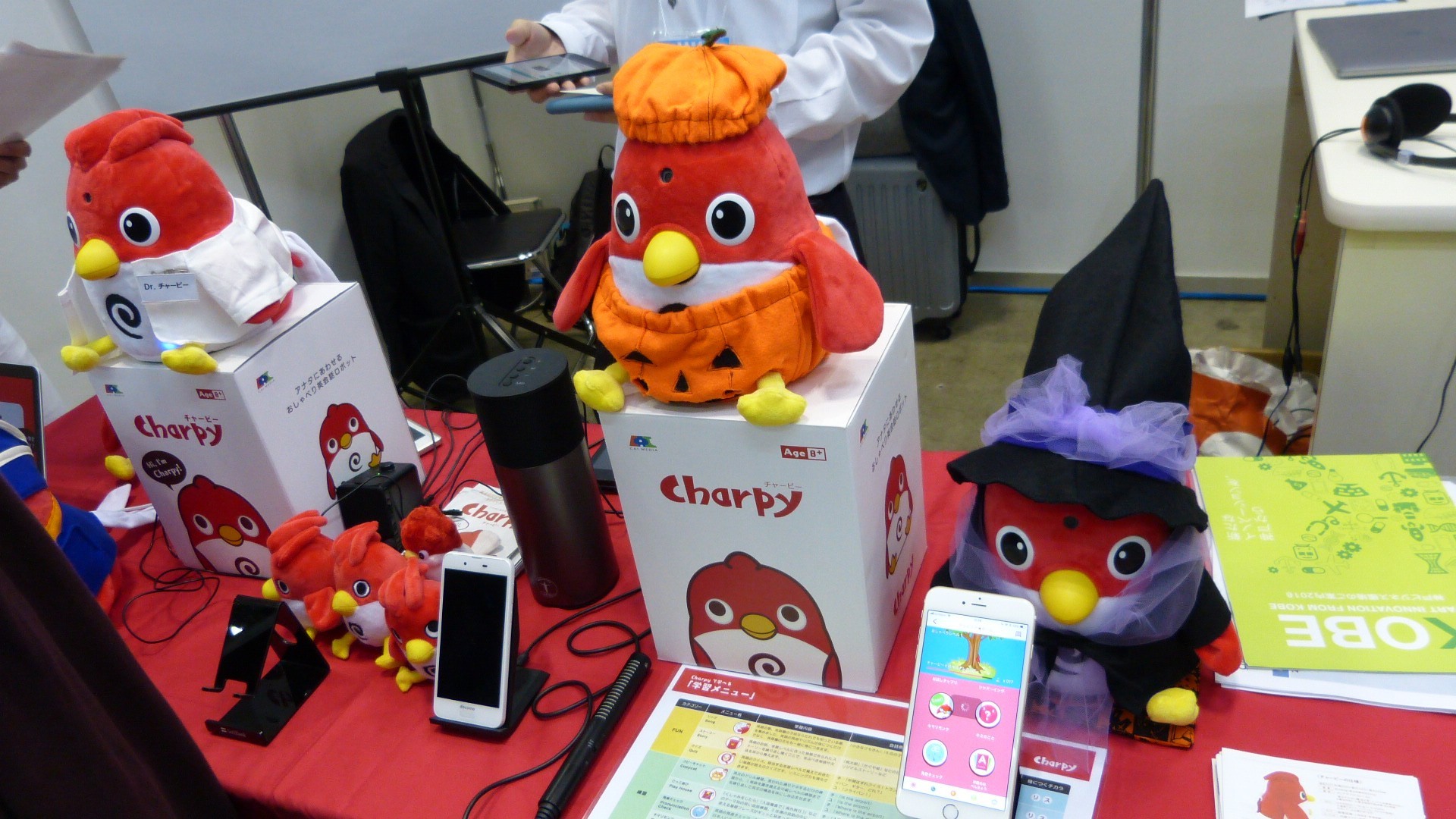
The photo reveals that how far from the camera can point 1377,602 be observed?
82cm

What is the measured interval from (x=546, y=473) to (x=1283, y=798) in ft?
2.33

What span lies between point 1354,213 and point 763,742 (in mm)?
834

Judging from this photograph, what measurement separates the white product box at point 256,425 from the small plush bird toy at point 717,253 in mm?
490

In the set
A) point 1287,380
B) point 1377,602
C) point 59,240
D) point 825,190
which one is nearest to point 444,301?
point 59,240

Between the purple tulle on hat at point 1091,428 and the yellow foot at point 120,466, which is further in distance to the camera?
the yellow foot at point 120,466

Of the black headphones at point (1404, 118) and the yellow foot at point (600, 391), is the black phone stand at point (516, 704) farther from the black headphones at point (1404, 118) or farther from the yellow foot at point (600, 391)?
the black headphones at point (1404, 118)

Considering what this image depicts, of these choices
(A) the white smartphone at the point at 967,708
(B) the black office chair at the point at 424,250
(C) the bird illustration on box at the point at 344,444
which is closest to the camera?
(A) the white smartphone at the point at 967,708

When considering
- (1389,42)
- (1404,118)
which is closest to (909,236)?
(1389,42)

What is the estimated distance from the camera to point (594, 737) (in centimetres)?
86

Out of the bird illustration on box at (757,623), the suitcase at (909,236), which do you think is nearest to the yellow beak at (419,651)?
the bird illustration on box at (757,623)

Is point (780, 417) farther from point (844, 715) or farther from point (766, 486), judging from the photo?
point (844, 715)

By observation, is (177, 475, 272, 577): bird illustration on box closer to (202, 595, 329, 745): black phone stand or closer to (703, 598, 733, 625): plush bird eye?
(202, 595, 329, 745): black phone stand

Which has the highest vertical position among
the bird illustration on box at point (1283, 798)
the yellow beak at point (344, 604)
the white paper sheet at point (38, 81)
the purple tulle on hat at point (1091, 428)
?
the white paper sheet at point (38, 81)

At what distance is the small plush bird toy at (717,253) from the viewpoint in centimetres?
70
